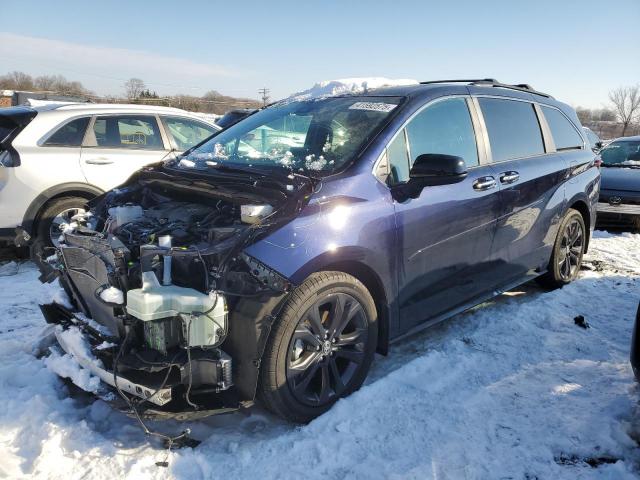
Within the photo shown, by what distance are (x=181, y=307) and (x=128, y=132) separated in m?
4.71

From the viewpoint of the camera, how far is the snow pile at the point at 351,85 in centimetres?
406

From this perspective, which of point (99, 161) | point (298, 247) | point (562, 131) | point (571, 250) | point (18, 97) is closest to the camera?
point (298, 247)

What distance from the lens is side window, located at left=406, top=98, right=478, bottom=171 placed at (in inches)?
135

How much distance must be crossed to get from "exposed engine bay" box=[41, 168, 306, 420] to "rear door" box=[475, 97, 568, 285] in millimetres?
2074

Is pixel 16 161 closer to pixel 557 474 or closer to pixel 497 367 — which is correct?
pixel 497 367

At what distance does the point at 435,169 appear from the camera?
310cm

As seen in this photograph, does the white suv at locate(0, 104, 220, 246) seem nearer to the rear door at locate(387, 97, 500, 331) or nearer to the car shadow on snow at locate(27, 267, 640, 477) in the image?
the car shadow on snow at locate(27, 267, 640, 477)

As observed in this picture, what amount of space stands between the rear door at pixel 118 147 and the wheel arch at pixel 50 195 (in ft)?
0.38

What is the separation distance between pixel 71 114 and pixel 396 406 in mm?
5146

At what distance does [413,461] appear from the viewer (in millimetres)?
2594

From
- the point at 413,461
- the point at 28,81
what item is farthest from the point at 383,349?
the point at 28,81

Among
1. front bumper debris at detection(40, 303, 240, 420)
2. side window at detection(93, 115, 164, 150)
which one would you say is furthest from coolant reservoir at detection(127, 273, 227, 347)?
side window at detection(93, 115, 164, 150)

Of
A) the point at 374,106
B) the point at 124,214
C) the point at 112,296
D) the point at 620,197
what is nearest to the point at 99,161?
the point at 124,214

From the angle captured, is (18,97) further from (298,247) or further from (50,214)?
(298,247)
